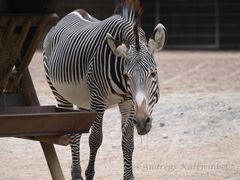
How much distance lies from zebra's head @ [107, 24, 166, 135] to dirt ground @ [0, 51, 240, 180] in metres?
1.82

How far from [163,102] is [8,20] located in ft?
27.2

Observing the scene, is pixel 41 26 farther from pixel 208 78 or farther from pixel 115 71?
pixel 208 78

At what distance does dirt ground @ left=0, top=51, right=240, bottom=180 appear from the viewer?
8.74 metres

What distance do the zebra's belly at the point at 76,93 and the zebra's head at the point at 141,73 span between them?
1.00 meters

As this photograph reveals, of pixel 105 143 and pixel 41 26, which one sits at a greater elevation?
pixel 41 26

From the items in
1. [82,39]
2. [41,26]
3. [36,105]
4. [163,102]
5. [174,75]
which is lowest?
[174,75]

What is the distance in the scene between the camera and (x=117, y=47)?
7043 millimetres

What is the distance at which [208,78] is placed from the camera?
684 inches

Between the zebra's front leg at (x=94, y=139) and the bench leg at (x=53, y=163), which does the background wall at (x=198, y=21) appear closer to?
the zebra's front leg at (x=94, y=139)

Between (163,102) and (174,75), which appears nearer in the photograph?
(163,102)

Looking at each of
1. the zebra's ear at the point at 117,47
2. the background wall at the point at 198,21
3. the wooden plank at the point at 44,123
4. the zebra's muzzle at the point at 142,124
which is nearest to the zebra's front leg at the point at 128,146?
the zebra's ear at the point at 117,47

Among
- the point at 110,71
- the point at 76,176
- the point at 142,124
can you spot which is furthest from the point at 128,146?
Answer: the point at 142,124

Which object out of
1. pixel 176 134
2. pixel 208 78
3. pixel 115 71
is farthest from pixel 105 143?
pixel 208 78

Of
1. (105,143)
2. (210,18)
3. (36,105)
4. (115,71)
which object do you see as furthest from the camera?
(210,18)
